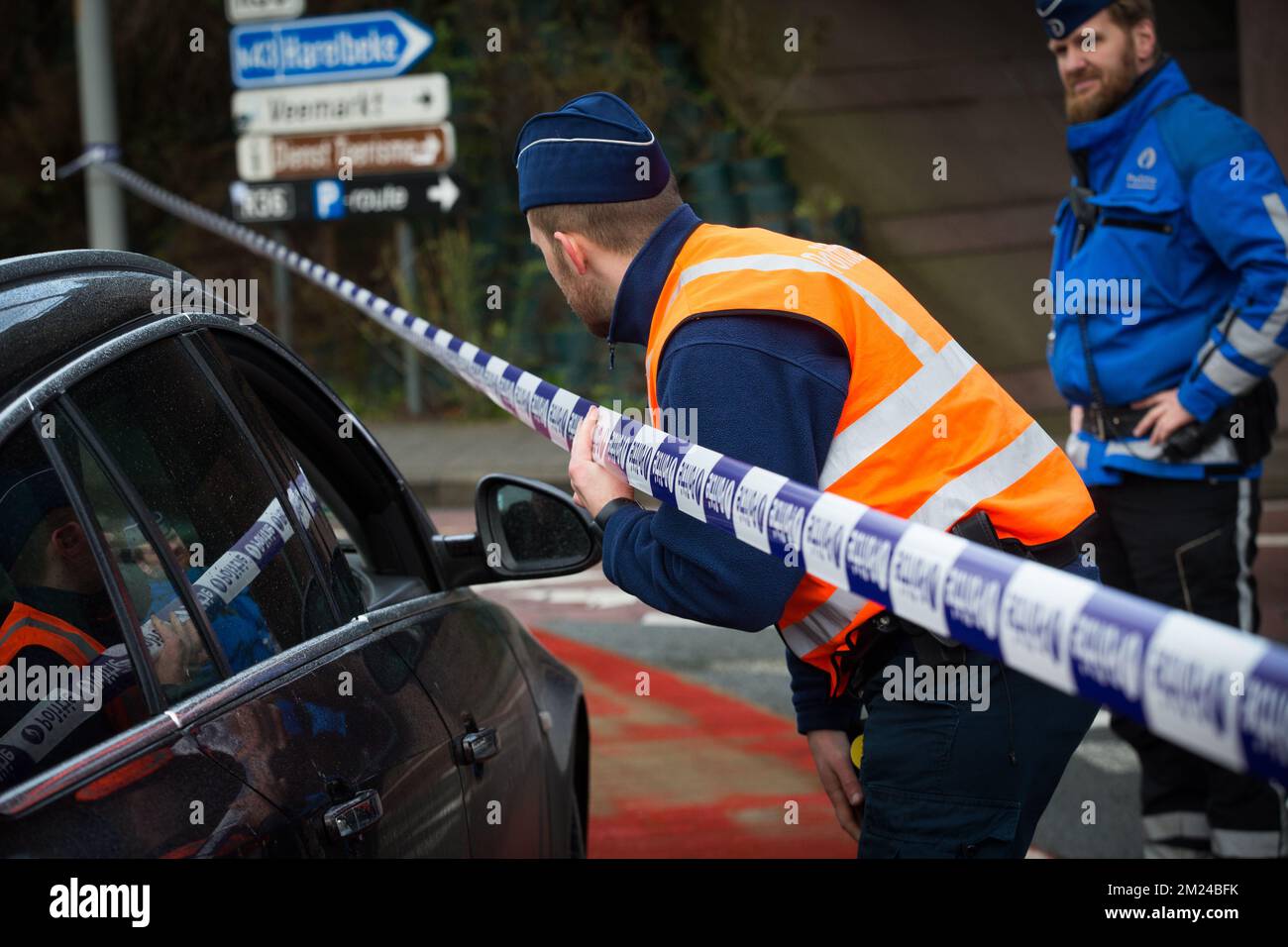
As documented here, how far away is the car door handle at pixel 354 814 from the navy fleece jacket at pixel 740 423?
0.48 metres

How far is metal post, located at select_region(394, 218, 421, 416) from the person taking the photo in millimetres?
13883

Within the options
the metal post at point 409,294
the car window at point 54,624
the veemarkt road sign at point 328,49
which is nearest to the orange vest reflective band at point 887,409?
the car window at point 54,624

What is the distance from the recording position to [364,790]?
78.2 inches

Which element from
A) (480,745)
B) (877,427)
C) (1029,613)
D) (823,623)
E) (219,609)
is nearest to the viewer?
(1029,613)

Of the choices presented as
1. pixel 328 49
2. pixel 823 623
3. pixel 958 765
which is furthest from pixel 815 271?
pixel 328 49

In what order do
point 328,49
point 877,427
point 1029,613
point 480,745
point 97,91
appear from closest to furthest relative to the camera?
1. point 1029,613
2. point 877,427
3. point 480,745
4. point 97,91
5. point 328,49

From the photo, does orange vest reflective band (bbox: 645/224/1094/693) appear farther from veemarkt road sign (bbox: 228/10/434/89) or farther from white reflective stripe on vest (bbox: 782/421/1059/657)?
veemarkt road sign (bbox: 228/10/434/89)

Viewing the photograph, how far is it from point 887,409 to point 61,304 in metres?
1.08

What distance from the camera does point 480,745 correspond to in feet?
8.02

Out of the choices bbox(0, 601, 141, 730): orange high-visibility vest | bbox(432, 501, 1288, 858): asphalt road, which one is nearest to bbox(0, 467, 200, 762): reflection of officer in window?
bbox(0, 601, 141, 730): orange high-visibility vest

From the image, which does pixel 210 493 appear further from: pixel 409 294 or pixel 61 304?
pixel 409 294

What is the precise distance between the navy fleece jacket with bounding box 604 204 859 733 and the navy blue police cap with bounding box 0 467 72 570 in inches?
31.8
